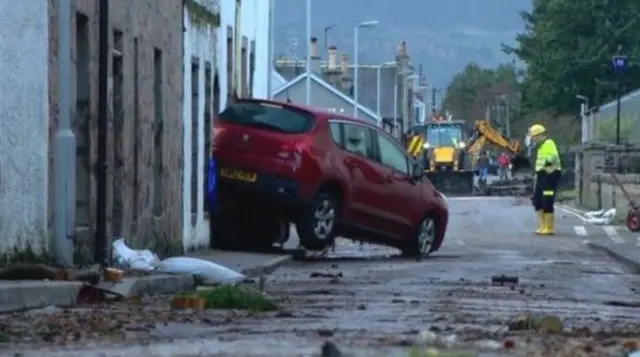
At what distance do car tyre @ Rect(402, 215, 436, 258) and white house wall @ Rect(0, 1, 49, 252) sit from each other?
31.2 ft

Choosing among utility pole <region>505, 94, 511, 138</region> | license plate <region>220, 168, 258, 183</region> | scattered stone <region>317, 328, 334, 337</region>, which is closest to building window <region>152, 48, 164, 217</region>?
license plate <region>220, 168, 258, 183</region>

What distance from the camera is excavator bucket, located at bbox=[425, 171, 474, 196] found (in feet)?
220

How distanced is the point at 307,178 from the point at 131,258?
15.8 feet

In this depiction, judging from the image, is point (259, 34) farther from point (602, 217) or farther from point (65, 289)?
point (65, 289)

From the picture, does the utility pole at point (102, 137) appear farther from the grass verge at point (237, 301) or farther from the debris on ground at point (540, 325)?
Result: the debris on ground at point (540, 325)

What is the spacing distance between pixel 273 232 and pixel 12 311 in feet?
38.5

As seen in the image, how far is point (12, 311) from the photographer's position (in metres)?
12.9

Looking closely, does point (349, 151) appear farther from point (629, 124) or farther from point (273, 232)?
point (629, 124)

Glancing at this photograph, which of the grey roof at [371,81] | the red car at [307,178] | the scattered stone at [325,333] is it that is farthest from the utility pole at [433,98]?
the scattered stone at [325,333]

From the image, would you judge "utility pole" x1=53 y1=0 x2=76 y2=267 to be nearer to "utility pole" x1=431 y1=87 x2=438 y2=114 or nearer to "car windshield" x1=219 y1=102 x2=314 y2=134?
"car windshield" x1=219 y1=102 x2=314 y2=134

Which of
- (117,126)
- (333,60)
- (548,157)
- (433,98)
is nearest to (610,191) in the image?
(548,157)

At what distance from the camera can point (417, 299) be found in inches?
582

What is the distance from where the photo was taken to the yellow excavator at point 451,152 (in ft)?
221

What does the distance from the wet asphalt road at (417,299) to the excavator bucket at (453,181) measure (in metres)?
38.4
